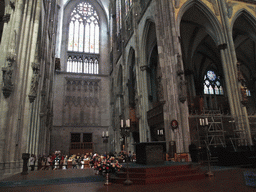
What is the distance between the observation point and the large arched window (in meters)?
30.5

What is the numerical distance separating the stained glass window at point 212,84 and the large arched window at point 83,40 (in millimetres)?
17037

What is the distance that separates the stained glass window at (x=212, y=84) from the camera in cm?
2757

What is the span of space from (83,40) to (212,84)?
21.6 meters

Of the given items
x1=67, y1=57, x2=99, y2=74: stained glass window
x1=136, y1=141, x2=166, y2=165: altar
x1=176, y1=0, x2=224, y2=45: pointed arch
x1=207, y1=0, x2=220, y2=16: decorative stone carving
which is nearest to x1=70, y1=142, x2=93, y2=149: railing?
x1=67, y1=57, x2=99, y2=74: stained glass window

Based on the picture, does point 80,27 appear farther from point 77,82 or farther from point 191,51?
point 191,51

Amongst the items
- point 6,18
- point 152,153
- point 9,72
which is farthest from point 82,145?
point 152,153

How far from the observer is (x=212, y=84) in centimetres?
2791

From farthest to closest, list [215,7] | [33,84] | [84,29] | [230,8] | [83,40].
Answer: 1. [84,29]
2. [83,40]
3. [230,8]
4. [215,7]
5. [33,84]

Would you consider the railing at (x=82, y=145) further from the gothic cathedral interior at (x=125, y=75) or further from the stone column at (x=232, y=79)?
the stone column at (x=232, y=79)

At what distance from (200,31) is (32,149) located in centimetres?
1995

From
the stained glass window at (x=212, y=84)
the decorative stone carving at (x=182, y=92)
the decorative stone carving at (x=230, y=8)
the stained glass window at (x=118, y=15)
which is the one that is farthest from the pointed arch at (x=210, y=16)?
the stained glass window at (x=118, y=15)

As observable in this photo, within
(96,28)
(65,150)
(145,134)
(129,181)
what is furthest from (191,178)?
(96,28)

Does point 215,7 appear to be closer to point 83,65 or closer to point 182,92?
point 182,92

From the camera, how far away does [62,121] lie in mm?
27156
